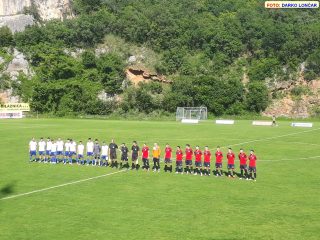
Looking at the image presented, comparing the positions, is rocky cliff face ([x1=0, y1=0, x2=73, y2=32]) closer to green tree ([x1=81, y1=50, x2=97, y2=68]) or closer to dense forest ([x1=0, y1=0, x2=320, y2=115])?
dense forest ([x1=0, y1=0, x2=320, y2=115])

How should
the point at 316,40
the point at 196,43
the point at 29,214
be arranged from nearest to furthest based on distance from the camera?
the point at 29,214
the point at 316,40
the point at 196,43

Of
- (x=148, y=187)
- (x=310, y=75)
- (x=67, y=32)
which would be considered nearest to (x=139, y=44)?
(x=67, y=32)

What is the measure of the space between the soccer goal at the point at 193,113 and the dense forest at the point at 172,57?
3.23 metres

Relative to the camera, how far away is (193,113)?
280 feet

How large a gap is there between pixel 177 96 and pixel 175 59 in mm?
12303

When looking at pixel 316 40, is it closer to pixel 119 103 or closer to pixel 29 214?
pixel 119 103

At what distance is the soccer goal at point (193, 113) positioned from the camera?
84000mm

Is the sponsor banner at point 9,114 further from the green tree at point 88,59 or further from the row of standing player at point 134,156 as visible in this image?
the row of standing player at point 134,156

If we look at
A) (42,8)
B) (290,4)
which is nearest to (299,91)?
(290,4)

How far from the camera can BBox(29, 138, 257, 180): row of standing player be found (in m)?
25.3

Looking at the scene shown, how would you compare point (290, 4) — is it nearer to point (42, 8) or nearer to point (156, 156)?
point (42, 8)

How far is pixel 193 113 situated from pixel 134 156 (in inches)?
2300

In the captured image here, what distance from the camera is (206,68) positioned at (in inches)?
3814

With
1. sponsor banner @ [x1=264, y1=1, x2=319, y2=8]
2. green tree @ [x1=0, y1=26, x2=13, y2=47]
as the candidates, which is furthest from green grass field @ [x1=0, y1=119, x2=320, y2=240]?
sponsor banner @ [x1=264, y1=1, x2=319, y2=8]
